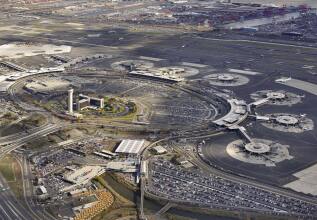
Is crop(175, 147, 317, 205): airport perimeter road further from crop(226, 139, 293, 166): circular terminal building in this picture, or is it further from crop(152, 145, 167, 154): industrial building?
crop(226, 139, 293, 166): circular terminal building

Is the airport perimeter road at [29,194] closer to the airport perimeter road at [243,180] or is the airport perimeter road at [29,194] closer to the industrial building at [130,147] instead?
the industrial building at [130,147]

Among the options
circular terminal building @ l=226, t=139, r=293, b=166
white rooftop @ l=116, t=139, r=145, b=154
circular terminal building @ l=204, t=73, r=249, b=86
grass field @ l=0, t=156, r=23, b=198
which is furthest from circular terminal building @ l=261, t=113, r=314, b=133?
grass field @ l=0, t=156, r=23, b=198

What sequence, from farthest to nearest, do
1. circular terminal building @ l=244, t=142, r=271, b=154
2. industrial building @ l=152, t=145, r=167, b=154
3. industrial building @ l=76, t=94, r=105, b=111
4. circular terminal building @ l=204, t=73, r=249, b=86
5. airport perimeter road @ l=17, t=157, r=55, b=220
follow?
circular terminal building @ l=204, t=73, r=249, b=86
industrial building @ l=76, t=94, r=105, b=111
circular terminal building @ l=244, t=142, r=271, b=154
industrial building @ l=152, t=145, r=167, b=154
airport perimeter road @ l=17, t=157, r=55, b=220

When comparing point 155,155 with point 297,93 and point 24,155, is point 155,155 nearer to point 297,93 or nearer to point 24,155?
point 24,155

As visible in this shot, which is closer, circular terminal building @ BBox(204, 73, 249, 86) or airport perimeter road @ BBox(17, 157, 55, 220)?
airport perimeter road @ BBox(17, 157, 55, 220)

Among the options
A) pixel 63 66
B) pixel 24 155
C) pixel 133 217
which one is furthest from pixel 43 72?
pixel 133 217

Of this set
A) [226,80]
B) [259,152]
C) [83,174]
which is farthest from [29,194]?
[226,80]

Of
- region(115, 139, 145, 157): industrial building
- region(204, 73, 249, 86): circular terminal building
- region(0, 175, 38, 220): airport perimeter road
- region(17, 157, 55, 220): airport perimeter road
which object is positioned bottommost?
region(0, 175, 38, 220): airport perimeter road
